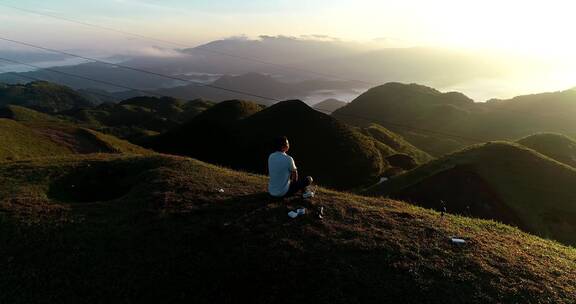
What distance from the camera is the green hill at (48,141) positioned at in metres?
53.3

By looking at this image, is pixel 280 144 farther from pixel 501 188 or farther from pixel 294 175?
pixel 501 188

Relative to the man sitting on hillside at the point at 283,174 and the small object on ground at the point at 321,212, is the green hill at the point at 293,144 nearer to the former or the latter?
the man sitting on hillside at the point at 283,174

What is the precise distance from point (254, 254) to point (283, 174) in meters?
4.25

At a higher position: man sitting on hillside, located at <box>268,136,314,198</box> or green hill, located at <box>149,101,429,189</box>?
man sitting on hillside, located at <box>268,136,314,198</box>

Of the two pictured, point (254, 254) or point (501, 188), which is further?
point (501, 188)

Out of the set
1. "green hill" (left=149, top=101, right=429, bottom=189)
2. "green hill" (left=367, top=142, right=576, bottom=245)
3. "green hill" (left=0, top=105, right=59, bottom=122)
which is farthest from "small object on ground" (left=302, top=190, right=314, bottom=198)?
"green hill" (left=0, top=105, right=59, bottom=122)

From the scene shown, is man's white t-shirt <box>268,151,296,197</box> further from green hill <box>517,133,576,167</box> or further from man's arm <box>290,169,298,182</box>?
green hill <box>517,133,576,167</box>

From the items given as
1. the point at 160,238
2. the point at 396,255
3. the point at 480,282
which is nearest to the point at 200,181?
the point at 160,238

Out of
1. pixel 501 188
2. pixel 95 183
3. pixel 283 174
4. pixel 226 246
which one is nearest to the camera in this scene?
pixel 226 246

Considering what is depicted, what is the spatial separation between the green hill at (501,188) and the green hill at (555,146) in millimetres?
23100

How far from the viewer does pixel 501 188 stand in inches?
1757

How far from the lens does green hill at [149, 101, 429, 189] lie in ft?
267

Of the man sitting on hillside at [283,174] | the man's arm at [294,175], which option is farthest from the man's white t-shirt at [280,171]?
the man's arm at [294,175]

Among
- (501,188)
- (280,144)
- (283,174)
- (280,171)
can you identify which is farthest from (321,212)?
(501,188)
